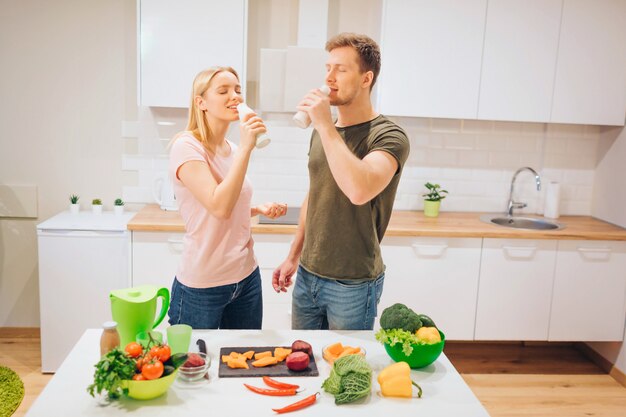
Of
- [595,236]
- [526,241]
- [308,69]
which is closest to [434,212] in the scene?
[526,241]

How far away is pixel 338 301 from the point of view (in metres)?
1.99

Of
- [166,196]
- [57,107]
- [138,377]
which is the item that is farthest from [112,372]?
[57,107]

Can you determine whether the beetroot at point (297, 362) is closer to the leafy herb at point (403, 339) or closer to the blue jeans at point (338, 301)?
the leafy herb at point (403, 339)

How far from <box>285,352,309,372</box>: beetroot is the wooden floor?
72.0 inches

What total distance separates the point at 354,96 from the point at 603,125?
8.27 feet

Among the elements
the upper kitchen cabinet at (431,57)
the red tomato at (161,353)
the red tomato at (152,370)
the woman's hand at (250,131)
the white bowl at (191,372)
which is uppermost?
the upper kitchen cabinet at (431,57)

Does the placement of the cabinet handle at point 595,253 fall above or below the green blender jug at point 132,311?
below

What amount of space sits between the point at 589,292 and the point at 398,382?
7.84 ft

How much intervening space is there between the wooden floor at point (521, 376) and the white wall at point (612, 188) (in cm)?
15

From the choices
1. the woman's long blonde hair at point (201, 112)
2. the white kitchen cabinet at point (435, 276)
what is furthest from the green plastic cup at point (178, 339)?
the white kitchen cabinet at point (435, 276)

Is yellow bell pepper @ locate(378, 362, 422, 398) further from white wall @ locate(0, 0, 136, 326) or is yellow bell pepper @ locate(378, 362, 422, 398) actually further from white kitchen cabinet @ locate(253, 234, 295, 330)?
white wall @ locate(0, 0, 136, 326)

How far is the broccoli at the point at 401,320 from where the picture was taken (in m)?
1.61

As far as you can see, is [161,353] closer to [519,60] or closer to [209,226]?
[209,226]

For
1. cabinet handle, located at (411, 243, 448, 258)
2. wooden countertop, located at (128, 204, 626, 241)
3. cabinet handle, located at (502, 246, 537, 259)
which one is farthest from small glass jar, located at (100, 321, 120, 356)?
cabinet handle, located at (502, 246, 537, 259)
